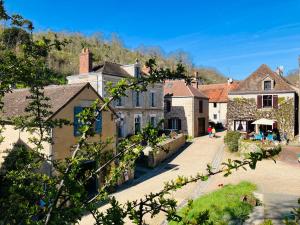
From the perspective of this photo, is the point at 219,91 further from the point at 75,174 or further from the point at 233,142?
the point at 75,174

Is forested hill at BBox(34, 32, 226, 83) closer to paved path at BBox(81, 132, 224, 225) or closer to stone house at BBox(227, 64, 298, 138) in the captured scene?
stone house at BBox(227, 64, 298, 138)

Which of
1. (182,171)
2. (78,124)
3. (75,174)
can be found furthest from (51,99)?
(75,174)

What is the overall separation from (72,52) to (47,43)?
53175mm

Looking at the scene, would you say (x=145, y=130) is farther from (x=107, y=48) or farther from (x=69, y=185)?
(x=107, y=48)

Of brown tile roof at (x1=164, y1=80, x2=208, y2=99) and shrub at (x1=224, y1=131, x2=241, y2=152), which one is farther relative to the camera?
brown tile roof at (x1=164, y1=80, x2=208, y2=99)

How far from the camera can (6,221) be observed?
12.7ft

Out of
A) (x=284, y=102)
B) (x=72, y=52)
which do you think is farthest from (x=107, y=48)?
(x=284, y=102)

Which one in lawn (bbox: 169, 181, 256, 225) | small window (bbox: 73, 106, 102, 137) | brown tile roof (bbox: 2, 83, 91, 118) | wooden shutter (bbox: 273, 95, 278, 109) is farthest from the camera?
wooden shutter (bbox: 273, 95, 278, 109)

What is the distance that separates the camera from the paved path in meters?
16.1

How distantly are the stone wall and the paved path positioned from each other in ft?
11.9

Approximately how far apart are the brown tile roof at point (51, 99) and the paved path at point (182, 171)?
6284 millimetres

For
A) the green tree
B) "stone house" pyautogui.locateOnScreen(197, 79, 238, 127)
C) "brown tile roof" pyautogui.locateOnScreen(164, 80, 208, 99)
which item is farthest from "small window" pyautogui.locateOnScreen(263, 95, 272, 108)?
the green tree

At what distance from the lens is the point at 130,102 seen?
1168 inches

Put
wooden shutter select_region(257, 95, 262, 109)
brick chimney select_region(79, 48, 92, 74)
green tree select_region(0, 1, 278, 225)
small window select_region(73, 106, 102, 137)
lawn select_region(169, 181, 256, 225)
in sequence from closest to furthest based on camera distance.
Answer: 1. green tree select_region(0, 1, 278, 225)
2. small window select_region(73, 106, 102, 137)
3. lawn select_region(169, 181, 256, 225)
4. brick chimney select_region(79, 48, 92, 74)
5. wooden shutter select_region(257, 95, 262, 109)
